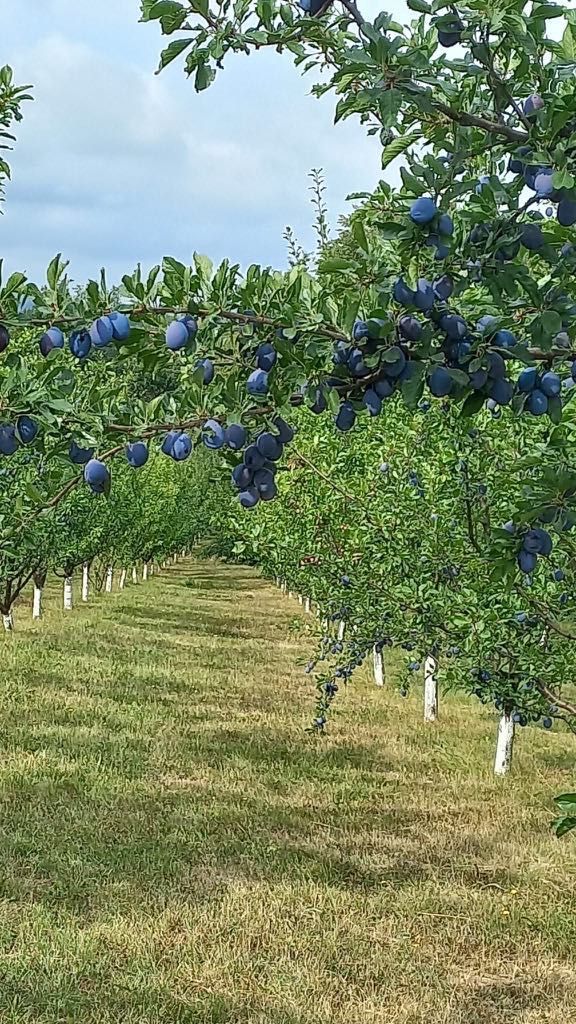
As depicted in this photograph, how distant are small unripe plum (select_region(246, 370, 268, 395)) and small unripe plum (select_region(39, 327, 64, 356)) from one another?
352 mm

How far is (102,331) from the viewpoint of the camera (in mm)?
1676

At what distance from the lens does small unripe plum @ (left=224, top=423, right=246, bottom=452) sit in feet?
6.00

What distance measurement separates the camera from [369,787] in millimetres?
9094

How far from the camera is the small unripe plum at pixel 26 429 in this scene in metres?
1.88

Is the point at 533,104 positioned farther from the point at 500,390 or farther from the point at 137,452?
the point at 137,452

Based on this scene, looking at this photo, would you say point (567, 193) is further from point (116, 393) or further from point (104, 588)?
point (104, 588)

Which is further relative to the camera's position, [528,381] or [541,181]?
[528,381]

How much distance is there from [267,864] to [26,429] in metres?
5.57

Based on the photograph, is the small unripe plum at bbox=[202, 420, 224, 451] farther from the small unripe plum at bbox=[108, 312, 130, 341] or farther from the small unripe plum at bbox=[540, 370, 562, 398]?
the small unripe plum at bbox=[540, 370, 562, 398]

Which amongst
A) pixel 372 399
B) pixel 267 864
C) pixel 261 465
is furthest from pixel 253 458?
pixel 267 864

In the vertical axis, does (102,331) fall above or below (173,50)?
below

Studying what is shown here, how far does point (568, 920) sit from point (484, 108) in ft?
18.7

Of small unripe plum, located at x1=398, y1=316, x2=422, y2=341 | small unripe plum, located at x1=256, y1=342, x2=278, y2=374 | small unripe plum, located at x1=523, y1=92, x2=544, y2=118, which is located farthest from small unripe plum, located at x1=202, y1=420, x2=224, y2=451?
small unripe plum, located at x1=523, y1=92, x2=544, y2=118

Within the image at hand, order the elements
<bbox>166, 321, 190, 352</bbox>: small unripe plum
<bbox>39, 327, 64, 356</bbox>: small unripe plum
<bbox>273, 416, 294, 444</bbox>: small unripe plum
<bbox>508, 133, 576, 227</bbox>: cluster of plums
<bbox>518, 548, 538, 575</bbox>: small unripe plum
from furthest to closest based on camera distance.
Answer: <bbox>518, 548, 538, 575</bbox>: small unripe plum < <bbox>273, 416, 294, 444</bbox>: small unripe plum < <bbox>39, 327, 64, 356</bbox>: small unripe plum < <bbox>166, 321, 190, 352</bbox>: small unripe plum < <bbox>508, 133, 576, 227</bbox>: cluster of plums
